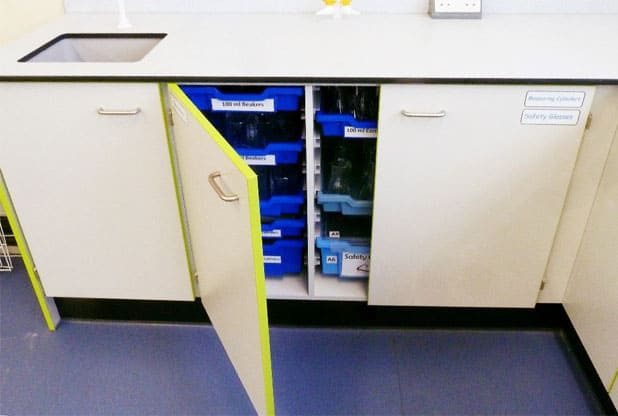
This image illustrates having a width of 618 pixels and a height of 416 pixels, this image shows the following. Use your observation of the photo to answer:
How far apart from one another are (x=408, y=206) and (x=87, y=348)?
1.16 meters

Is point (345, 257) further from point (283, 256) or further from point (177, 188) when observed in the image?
point (177, 188)

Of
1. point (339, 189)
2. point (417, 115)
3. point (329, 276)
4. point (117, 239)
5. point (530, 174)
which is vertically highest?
point (417, 115)

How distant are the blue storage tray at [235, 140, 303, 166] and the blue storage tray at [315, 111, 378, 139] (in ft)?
0.33

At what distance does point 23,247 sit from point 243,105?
844 millimetres

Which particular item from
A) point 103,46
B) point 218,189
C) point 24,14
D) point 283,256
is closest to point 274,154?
point 283,256

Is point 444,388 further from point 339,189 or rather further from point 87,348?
point 87,348

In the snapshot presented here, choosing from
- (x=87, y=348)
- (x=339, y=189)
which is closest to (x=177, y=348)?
(x=87, y=348)

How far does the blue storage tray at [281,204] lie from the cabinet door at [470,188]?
0.81 ft

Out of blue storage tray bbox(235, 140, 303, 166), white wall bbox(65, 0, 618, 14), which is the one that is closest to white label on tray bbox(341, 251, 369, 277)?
blue storage tray bbox(235, 140, 303, 166)

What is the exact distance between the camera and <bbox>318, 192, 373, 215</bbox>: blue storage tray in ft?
5.49

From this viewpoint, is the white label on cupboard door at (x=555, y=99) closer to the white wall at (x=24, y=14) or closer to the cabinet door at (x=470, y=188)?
the cabinet door at (x=470, y=188)

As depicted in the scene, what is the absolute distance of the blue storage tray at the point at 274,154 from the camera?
1.59m

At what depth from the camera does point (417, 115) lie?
4.66ft

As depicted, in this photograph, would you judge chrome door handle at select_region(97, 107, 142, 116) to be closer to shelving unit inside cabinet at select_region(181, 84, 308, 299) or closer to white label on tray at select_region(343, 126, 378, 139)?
shelving unit inside cabinet at select_region(181, 84, 308, 299)
